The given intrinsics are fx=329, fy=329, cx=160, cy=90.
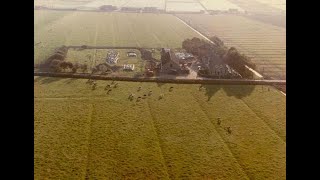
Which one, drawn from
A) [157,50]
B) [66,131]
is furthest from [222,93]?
[157,50]

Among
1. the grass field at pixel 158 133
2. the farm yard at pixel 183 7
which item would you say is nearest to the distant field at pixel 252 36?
the grass field at pixel 158 133

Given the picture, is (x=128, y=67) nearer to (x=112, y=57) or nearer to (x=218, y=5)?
(x=112, y=57)

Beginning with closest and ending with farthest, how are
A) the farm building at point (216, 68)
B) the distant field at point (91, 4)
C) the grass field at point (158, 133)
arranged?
1. the grass field at point (158, 133)
2. the farm building at point (216, 68)
3. the distant field at point (91, 4)

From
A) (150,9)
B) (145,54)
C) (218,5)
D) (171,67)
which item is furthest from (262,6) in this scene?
(171,67)

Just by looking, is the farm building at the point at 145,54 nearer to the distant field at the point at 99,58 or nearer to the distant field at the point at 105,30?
the distant field at the point at 99,58

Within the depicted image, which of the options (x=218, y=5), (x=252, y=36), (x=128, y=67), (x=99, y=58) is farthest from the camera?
(x=218, y=5)

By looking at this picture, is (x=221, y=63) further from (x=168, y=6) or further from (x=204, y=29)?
(x=168, y=6)
